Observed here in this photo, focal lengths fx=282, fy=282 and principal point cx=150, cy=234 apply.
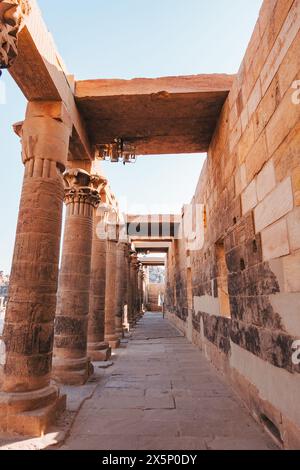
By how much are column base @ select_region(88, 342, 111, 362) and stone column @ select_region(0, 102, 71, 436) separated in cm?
310

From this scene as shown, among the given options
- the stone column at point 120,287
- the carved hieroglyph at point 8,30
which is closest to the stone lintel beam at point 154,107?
the carved hieroglyph at point 8,30

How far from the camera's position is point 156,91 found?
16.3 feet

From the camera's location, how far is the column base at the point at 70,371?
16.2 ft

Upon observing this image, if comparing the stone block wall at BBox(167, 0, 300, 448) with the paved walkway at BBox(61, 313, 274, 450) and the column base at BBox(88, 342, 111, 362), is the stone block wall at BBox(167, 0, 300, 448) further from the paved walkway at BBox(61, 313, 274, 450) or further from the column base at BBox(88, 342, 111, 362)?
the column base at BBox(88, 342, 111, 362)

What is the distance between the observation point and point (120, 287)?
11.9 m

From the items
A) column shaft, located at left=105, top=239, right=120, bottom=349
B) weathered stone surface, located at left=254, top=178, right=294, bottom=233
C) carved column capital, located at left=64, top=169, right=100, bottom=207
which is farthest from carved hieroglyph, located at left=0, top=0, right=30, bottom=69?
column shaft, located at left=105, top=239, right=120, bottom=349

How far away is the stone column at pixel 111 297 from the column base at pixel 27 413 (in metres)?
5.57

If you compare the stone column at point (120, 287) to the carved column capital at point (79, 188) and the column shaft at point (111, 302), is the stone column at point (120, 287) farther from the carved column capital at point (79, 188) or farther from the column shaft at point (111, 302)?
the carved column capital at point (79, 188)

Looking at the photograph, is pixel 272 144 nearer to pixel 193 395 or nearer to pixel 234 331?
pixel 234 331

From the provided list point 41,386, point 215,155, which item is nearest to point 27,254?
point 41,386

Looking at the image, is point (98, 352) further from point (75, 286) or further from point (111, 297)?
point (111, 297)

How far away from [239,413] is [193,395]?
0.90 m

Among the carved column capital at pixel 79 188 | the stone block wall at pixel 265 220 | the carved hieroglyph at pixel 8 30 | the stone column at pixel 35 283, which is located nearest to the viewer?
the carved hieroglyph at pixel 8 30

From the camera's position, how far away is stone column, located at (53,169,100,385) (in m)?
5.12
